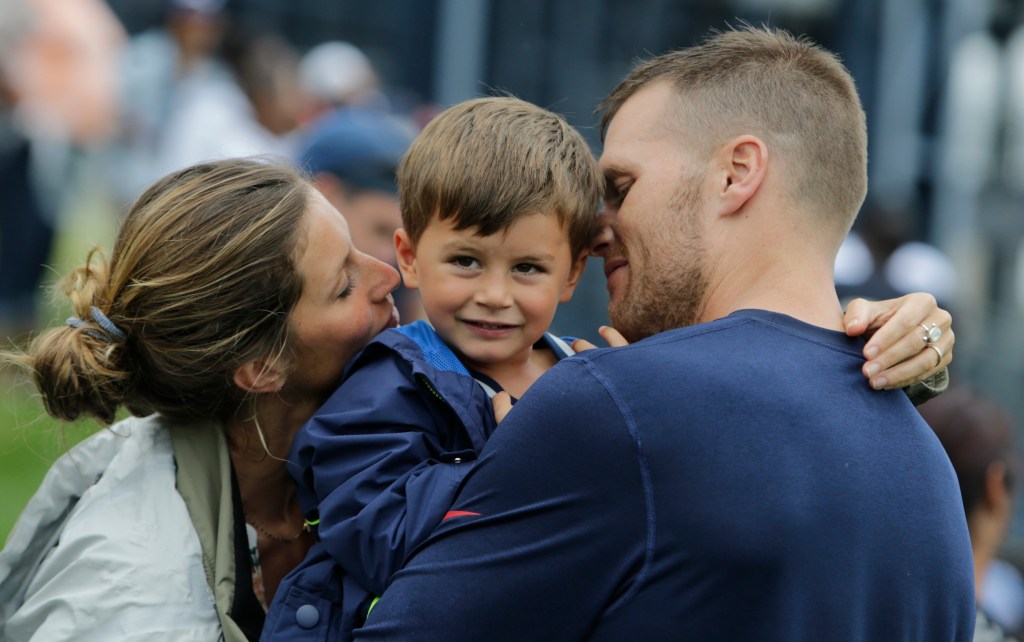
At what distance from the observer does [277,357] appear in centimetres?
284

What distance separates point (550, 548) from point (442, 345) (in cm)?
82

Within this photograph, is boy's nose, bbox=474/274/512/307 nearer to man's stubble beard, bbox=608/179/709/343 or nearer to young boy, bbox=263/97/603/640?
young boy, bbox=263/97/603/640

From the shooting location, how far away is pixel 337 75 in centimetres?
875

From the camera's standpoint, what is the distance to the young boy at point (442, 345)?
2.47 metres

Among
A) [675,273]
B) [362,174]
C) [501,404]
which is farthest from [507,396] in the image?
[362,174]

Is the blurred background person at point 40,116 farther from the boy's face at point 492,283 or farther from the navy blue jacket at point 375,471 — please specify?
the navy blue jacket at point 375,471

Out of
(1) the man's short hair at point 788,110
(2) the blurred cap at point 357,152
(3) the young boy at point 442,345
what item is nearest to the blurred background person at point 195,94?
(2) the blurred cap at point 357,152

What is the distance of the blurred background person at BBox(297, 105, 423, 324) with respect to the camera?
5113 mm

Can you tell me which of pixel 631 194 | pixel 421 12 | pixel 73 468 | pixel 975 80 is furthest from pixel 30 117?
pixel 975 80

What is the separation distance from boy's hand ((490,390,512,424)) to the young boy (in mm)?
20

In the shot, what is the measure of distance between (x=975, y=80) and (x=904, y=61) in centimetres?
145

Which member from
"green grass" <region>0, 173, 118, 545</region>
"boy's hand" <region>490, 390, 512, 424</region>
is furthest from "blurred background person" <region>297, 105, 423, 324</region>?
"boy's hand" <region>490, 390, 512, 424</region>

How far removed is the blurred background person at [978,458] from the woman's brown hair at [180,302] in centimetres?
228

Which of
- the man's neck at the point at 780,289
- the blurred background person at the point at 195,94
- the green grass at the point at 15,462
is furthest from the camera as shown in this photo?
the blurred background person at the point at 195,94
